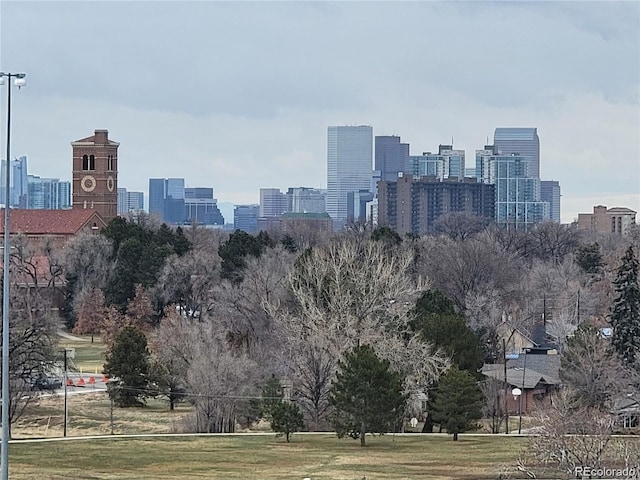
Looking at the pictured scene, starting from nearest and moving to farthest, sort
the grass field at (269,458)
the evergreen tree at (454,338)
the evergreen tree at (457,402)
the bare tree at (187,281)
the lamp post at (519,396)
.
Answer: the grass field at (269,458) < the evergreen tree at (457,402) < the lamp post at (519,396) < the evergreen tree at (454,338) < the bare tree at (187,281)

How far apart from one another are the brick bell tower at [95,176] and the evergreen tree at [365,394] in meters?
83.7

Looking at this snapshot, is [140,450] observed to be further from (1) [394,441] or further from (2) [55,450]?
(1) [394,441]

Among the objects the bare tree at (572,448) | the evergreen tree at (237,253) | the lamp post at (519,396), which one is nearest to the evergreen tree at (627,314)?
the lamp post at (519,396)

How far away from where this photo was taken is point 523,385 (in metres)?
64.2

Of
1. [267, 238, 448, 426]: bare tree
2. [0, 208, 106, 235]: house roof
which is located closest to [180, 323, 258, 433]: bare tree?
[267, 238, 448, 426]: bare tree

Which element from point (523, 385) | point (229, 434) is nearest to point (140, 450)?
point (229, 434)

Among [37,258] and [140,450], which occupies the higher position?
[37,258]

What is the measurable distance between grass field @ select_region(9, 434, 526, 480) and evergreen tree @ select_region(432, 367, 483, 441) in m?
0.58

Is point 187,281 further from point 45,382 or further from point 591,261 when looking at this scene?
point 591,261

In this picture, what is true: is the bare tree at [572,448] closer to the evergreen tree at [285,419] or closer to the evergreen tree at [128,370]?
the evergreen tree at [285,419]

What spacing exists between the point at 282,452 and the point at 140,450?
4.71 meters

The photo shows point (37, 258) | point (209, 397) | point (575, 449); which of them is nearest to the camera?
point (575, 449)

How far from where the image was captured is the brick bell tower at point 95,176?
129375 millimetres

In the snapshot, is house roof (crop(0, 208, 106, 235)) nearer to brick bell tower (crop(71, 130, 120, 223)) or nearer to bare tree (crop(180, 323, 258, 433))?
brick bell tower (crop(71, 130, 120, 223))
